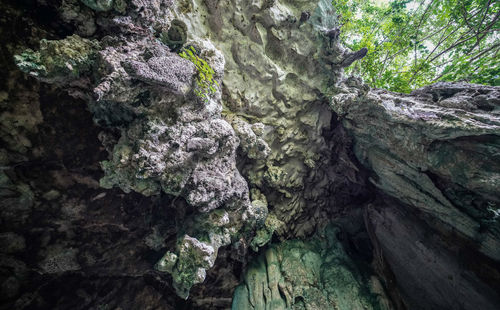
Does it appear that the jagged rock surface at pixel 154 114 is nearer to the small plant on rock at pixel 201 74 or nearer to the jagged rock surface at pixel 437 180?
the small plant on rock at pixel 201 74

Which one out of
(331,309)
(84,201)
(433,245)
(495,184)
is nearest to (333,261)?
(331,309)

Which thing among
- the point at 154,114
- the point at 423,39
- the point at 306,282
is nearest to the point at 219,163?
the point at 154,114

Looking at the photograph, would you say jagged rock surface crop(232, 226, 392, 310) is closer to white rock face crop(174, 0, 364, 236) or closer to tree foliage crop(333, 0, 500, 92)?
white rock face crop(174, 0, 364, 236)

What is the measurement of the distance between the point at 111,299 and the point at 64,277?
1150 millimetres

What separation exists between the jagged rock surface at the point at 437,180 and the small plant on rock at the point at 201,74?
364 centimetres

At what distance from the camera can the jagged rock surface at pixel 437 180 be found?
10.9 feet

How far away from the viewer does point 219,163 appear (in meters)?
3.59

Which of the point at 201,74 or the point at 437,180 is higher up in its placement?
the point at 437,180

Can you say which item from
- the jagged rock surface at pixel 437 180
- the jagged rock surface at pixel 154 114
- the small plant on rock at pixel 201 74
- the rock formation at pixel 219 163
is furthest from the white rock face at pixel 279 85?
the jagged rock surface at pixel 437 180

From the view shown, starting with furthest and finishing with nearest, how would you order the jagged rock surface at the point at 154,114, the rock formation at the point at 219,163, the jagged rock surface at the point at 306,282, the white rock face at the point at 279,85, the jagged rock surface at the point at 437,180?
the jagged rock surface at the point at 306,282 < the white rock face at the point at 279,85 < the jagged rock surface at the point at 437,180 < the rock formation at the point at 219,163 < the jagged rock surface at the point at 154,114

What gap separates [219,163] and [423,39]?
9611 millimetres

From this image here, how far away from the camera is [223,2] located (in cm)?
384

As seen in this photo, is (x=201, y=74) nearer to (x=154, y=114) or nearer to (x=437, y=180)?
(x=154, y=114)

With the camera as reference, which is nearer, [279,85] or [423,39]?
[279,85]
